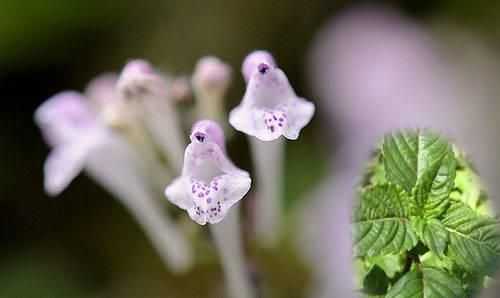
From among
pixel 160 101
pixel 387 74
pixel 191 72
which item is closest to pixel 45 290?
pixel 191 72

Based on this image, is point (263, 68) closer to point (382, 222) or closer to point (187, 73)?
point (382, 222)

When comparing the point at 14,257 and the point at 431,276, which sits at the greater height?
the point at 431,276

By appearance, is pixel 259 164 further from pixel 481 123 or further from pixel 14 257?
pixel 14 257

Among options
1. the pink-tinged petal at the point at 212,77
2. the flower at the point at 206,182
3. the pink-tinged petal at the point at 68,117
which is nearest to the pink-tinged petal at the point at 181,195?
the flower at the point at 206,182

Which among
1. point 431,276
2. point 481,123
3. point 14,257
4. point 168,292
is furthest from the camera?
point 14,257

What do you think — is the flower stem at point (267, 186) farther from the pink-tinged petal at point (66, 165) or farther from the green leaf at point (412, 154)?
the green leaf at point (412, 154)

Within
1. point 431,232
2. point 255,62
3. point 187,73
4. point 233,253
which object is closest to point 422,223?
point 431,232
